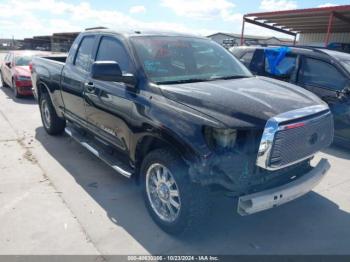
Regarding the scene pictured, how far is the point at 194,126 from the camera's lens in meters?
2.80

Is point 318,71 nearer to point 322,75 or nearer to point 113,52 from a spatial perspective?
point 322,75

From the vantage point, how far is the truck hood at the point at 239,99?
9.17 ft

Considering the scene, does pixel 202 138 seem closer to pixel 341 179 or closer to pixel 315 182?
pixel 315 182

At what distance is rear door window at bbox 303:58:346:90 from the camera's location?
6125 mm

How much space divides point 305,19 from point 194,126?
1752 cm

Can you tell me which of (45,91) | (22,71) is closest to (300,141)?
(45,91)

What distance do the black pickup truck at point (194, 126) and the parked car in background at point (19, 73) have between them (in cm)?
679

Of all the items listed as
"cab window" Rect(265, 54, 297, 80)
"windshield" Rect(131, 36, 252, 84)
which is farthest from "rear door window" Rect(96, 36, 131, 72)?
"cab window" Rect(265, 54, 297, 80)

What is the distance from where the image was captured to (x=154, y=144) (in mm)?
3340

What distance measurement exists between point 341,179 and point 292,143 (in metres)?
2.45

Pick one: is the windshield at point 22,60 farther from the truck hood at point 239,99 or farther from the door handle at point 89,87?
the truck hood at point 239,99

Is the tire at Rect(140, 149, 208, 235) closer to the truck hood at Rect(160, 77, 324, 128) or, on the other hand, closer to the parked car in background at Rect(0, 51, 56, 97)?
the truck hood at Rect(160, 77, 324, 128)

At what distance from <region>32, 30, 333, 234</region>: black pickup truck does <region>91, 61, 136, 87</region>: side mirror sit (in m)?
0.01

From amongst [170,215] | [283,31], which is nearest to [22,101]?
[170,215]
